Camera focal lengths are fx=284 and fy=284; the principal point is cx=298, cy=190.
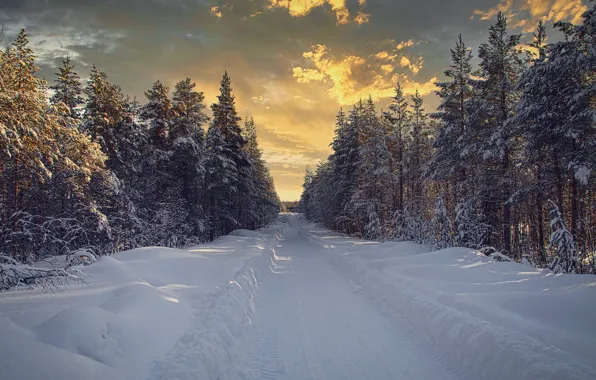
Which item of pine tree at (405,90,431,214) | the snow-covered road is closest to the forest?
the snow-covered road

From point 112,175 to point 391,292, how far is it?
49.9 feet

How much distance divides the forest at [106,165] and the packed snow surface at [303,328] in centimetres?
321

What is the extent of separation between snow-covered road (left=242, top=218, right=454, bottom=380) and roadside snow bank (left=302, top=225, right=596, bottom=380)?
1.69 ft

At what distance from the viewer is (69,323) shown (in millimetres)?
3846

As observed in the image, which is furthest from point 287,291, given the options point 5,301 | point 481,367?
point 5,301

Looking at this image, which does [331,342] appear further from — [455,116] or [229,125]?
[229,125]

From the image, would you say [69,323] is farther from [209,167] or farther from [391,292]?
[209,167]

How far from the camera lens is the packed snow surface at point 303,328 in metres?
3.71

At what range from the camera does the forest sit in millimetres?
10938

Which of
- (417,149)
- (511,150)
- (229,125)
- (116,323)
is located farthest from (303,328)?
(417,149)

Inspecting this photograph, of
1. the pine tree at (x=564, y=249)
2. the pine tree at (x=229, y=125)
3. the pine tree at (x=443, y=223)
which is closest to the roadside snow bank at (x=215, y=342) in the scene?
the pine tree at (x=564, y=249)

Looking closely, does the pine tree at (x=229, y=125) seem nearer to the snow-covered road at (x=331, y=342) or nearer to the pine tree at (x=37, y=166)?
the pine tree at (x=37, y=166)

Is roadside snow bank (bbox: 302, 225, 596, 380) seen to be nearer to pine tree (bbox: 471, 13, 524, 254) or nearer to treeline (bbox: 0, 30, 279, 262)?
pine tree (bbox: 471, 13, 524, 254)

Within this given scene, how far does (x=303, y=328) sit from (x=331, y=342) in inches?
37.5
